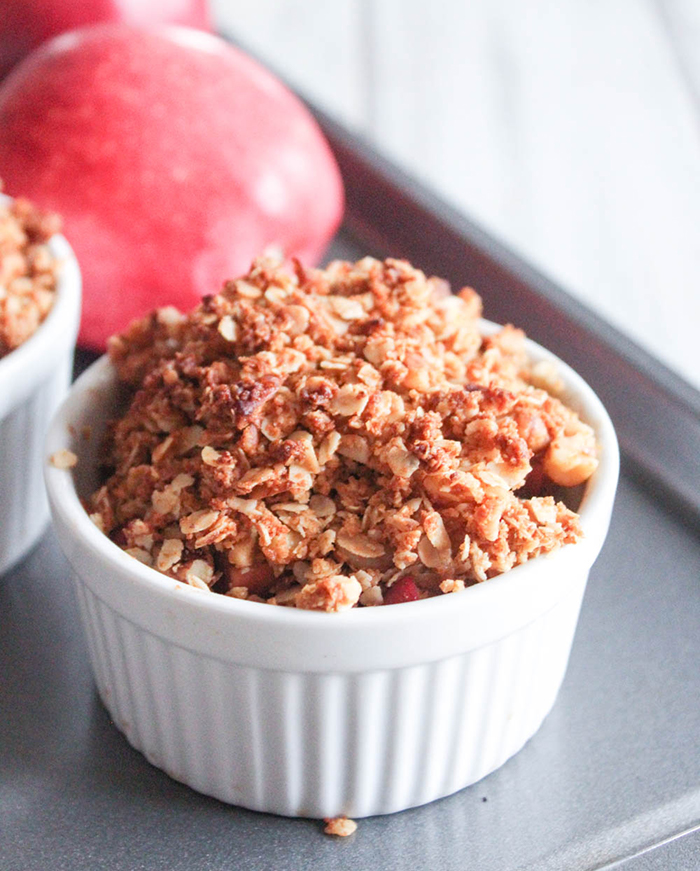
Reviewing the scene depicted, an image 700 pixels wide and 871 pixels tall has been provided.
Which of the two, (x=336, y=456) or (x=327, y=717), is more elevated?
(x=336, y=456)

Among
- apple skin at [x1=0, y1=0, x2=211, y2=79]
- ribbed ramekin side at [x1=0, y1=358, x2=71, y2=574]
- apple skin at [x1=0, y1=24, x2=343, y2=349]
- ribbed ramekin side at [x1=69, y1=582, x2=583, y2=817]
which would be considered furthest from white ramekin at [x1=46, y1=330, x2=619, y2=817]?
apple skin at [x1=0, y1=0, x2=211, y2=79]

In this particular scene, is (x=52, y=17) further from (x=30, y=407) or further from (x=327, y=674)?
(x=327, y=674)

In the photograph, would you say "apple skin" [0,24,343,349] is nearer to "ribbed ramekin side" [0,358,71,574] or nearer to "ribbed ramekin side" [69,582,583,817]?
"ribbed ramekin side" [0,358,71,574]

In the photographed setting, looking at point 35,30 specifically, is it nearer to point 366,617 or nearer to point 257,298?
point 257,298

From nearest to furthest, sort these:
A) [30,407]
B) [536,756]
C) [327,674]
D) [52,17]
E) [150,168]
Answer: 1. [327,674]
2. [536,756]
3. [30,407]
4. [150,168]
5. [52,17]

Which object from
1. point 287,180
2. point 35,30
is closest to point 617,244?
point 287,180

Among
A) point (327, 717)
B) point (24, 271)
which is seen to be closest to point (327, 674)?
point (327, 717)
